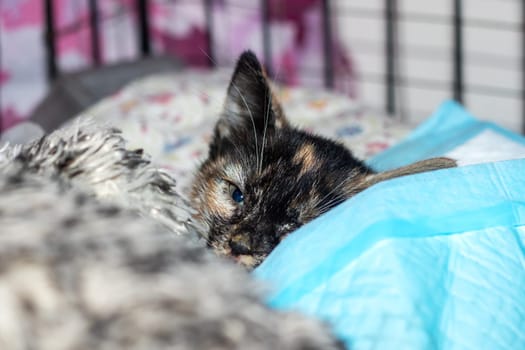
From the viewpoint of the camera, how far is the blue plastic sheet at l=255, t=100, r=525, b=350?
928 millimetres

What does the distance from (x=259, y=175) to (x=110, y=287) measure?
→ 0.70 meters

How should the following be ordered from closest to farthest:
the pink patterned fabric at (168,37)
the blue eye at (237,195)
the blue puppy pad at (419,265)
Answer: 1. the blue puppy pad at (419,265)
2. the blue eye at (237,195)
3. the pink patterned fabric at (168,37)

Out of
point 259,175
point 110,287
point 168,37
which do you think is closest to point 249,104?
point 259,175

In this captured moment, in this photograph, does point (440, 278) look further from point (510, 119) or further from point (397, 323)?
point (510, 119)

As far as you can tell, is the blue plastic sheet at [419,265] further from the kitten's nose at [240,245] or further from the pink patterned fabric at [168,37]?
the pink patterned fabric at [168,37]

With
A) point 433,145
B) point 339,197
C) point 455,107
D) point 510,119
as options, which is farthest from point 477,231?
point 510,119

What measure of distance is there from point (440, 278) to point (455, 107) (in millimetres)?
1025

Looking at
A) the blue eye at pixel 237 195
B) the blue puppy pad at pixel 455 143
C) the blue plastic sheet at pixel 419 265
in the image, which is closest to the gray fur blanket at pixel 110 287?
the blue plastic sheet at pixel 419 265

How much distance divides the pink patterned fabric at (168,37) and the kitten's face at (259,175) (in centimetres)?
153

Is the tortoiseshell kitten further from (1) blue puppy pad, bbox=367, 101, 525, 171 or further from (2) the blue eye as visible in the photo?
(1) blue puppy pad, bbox=367, 101, 525, 171

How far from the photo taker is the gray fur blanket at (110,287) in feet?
2.37

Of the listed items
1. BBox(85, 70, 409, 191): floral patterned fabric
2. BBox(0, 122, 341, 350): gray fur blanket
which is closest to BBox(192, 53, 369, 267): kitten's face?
BBox(85, 70, 409, 191): floral patterned fabric

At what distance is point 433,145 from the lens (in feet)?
5.92

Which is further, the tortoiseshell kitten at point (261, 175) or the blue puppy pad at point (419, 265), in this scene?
the tortoiseshell kitten at point (261, 175)
